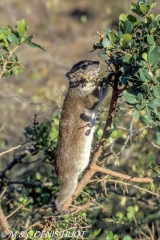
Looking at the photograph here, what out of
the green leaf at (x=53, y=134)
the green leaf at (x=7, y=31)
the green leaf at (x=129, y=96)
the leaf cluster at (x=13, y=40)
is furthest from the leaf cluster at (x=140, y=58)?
the green leaf at (x=53, y=134)

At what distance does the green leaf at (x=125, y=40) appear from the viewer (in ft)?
7.71

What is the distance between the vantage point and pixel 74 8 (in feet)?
A: 76.6

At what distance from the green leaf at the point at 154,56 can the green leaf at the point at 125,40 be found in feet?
0.51

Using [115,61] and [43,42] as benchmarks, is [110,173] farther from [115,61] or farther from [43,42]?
[43,42]

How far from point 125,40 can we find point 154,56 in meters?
0.19

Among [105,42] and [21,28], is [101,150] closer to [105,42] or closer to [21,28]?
[105,42]

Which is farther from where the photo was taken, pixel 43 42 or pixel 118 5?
pixel 118 5

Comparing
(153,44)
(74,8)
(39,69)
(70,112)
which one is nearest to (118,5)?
(74,8)

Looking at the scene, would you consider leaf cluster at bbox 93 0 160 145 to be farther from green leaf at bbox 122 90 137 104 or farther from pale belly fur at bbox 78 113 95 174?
pale belly fur at bbox 78 113 95 174

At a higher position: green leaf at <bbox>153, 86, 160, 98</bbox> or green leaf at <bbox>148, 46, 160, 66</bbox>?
green leaf at <bbox>148, 46, 160, 66</bbox>

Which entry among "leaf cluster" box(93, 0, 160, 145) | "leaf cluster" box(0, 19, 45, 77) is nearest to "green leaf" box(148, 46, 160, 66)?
"leaf cluster" box(93, 0, 160, 145)

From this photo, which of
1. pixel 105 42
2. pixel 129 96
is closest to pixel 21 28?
pixel 105 42

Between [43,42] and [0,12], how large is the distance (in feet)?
15.6

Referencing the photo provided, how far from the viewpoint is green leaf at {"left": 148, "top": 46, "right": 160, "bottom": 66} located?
88.0 inches
